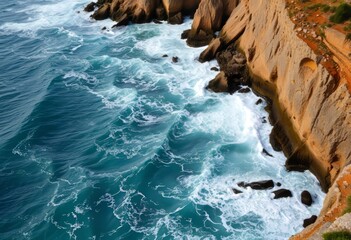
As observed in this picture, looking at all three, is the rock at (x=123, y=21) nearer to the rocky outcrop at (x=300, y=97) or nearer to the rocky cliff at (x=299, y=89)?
the rocky cliff at (x=299, y=89)

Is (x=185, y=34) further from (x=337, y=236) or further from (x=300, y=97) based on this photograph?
(x=337, y=236)

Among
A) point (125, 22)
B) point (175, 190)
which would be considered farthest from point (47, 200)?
point (125, 22)

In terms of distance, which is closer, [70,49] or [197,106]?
[197,106]

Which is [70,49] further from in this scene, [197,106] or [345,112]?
[345,112]

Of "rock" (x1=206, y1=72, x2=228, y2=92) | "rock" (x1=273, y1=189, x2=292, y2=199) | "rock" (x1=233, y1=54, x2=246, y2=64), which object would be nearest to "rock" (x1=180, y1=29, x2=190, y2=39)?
"rock" (x1=233, y1=54, x2=246, y2=64)

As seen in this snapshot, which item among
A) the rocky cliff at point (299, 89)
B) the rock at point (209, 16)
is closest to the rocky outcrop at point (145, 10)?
the rock at point (209, 16)

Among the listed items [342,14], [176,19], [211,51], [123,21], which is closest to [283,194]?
[342,14]
